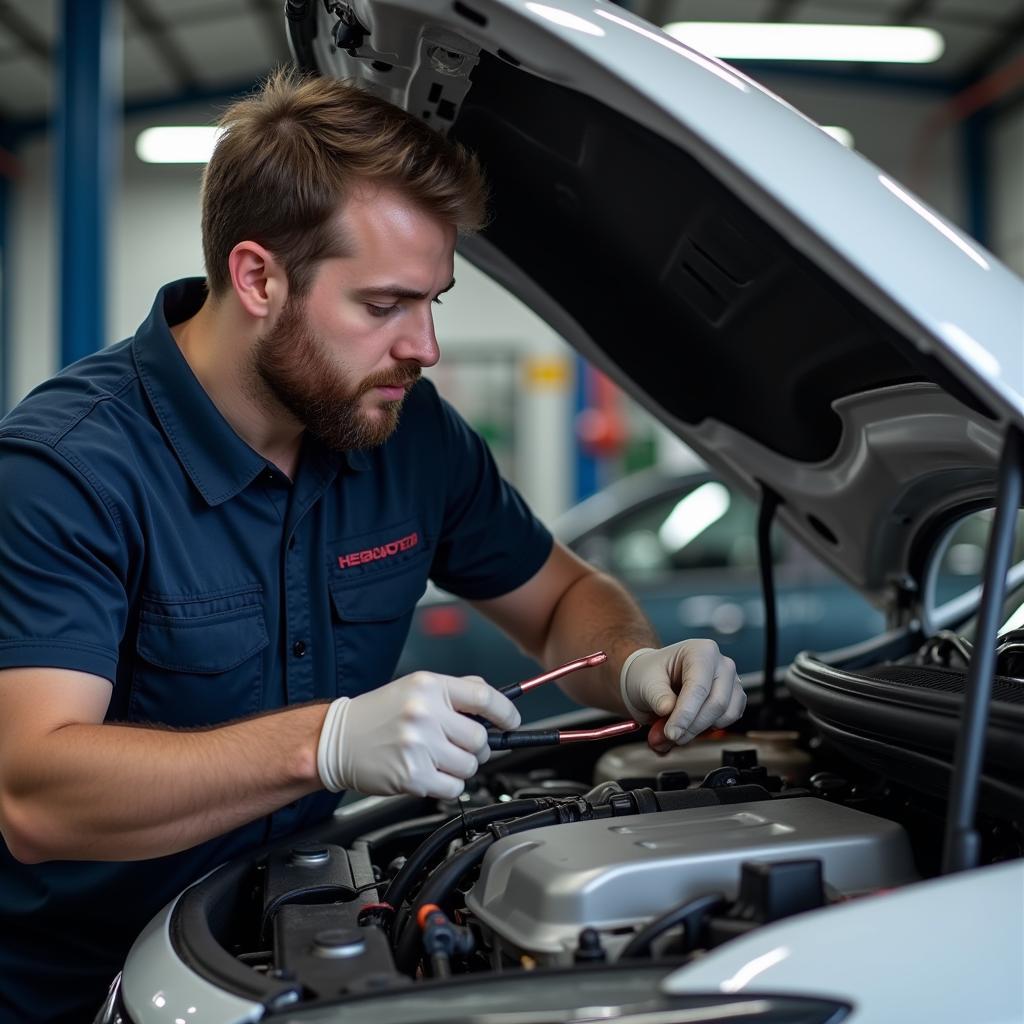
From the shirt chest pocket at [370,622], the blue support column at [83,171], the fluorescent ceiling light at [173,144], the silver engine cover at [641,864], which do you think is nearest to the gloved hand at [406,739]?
the silver engine cover at [641,864]

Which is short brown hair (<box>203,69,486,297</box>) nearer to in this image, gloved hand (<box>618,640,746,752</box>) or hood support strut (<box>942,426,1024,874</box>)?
gloved hand (<box>618,640,746,752</box>)

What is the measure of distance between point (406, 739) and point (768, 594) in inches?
31.1

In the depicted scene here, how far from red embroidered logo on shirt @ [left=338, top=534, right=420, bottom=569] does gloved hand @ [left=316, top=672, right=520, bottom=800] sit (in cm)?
44

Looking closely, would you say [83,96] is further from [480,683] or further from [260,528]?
[480,683]

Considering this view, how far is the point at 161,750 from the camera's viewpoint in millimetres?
1193

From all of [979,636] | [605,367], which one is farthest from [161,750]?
[605,367]

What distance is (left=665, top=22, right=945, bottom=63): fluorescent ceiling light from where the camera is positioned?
23.4 ft

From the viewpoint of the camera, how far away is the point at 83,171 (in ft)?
15.3

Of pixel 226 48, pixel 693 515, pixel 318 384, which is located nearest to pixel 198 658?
pixel 318 384

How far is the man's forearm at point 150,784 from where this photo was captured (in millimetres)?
1175

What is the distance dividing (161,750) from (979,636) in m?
0.79

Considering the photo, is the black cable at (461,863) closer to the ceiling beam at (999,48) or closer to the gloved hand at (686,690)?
the gloved hand at (686,690)

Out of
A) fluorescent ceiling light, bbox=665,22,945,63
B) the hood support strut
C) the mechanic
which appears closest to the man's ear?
the mechanic

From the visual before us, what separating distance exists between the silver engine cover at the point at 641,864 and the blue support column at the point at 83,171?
3.80 metres
